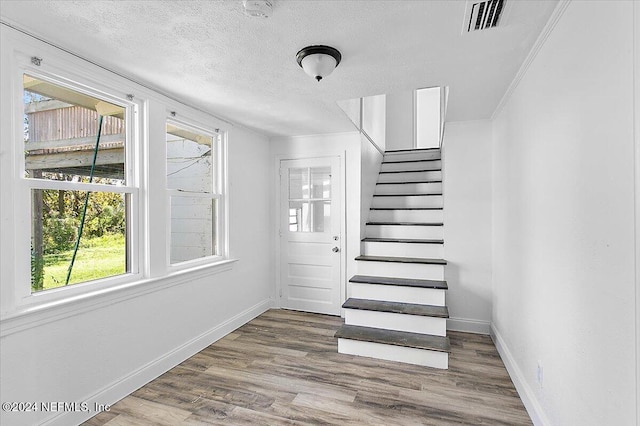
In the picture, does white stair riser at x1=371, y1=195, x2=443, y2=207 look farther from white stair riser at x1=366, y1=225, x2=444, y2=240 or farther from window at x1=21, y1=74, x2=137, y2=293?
window at x1=21, y1=74, x2=137, y2=293

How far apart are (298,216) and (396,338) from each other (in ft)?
6.75

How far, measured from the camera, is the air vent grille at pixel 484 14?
1.49 m

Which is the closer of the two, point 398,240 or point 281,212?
point 398,240

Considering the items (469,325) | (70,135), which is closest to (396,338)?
(469,325)

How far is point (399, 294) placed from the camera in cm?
327

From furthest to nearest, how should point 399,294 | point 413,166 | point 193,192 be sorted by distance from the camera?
1. point 413,166
2. point 399,294
3. point 193,192

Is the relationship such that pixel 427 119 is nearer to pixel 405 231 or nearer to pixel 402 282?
pixel 405 231

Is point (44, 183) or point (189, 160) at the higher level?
point (189, 160)

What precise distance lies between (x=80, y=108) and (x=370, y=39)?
1972 millimetres

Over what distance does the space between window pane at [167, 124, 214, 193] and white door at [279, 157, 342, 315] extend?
46.5 inches

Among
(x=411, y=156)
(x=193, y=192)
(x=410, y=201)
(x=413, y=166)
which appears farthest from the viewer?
(x=411, y=156)

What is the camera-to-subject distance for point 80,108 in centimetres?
220

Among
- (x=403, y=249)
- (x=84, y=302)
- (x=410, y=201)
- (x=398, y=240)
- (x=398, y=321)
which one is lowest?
(x=398, y=321)

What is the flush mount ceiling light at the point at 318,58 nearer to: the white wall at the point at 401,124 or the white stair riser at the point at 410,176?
the white stair riser at the point at 410,176
